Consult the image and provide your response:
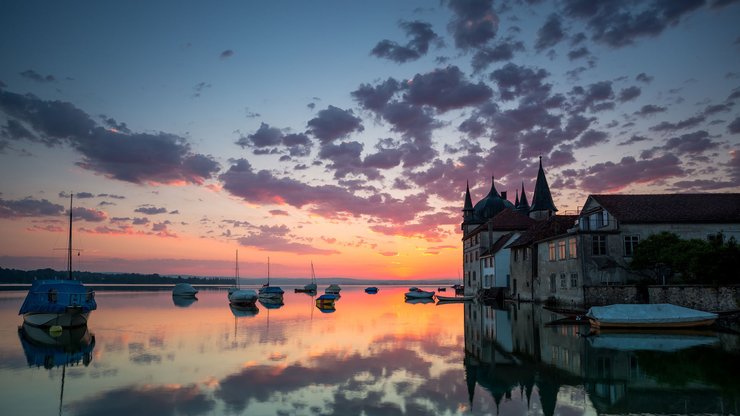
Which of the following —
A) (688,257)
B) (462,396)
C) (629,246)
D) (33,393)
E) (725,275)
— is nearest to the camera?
(462,396)

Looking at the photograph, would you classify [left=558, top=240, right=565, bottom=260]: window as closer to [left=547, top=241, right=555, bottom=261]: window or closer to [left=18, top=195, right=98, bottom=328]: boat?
[left=547, top=241, right=555, bottom=261]: window

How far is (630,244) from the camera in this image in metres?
47.5

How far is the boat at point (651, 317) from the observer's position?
30.8 meters

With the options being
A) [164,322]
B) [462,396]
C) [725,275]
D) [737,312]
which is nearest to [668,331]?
[737,312]

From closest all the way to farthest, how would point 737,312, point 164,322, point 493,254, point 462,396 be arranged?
1. point 462,396
2. point 737,312
3. point 164,322
4. point 493,254

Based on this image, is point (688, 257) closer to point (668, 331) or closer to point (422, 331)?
point (668, 331)

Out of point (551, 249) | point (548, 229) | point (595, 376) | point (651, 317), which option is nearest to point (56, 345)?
point (595, 376)

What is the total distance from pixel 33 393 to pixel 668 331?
105 feet

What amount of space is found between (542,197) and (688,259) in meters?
53.4

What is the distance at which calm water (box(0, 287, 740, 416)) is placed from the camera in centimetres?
1455

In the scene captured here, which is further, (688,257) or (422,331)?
(688,257)

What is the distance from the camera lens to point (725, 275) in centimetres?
3638

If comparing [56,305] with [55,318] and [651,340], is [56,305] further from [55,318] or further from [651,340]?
[651,340]

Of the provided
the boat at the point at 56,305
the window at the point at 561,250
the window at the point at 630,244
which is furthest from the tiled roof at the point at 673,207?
the boat at the point at 56,305
